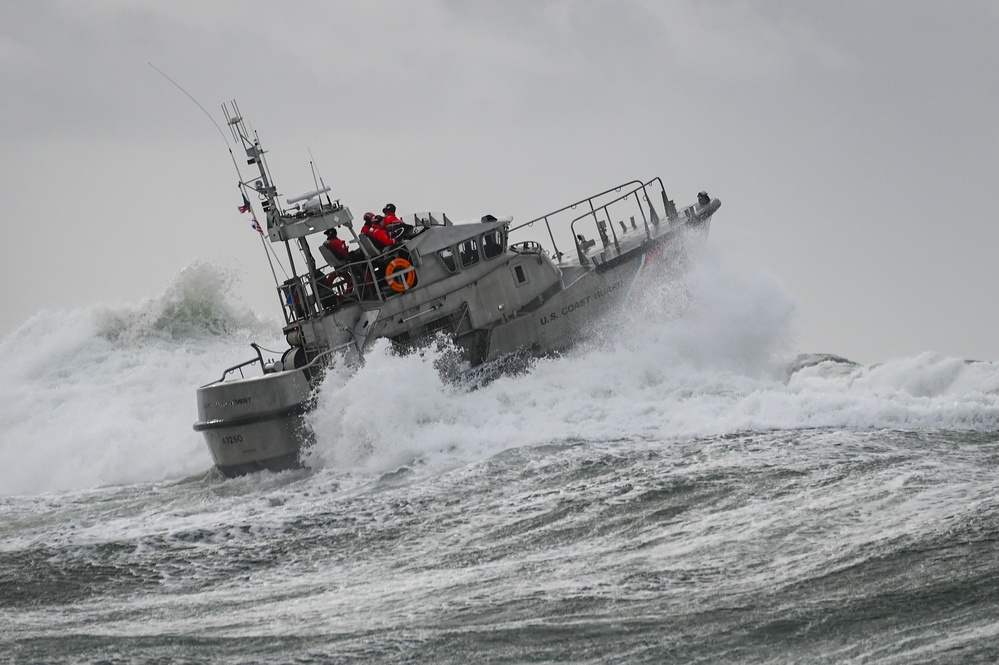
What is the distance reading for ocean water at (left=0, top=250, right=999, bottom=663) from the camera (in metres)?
7.16

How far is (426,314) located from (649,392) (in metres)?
3.05

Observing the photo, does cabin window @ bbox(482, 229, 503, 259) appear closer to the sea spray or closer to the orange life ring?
the orange life ring

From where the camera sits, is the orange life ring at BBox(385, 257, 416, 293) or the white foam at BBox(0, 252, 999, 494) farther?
the orange life ring at BBox(385, 257, 416, 293)

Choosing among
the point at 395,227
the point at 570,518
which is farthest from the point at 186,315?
the point at 570,518

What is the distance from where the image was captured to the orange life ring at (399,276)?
49.9ft

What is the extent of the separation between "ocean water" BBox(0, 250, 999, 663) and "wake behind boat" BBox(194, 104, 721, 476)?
1.47 feet

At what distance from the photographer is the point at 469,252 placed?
15969 millimetres

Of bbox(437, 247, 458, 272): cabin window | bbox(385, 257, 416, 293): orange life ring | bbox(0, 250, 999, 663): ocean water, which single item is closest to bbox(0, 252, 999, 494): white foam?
bbox(0, 250, 999, 663): ocean water

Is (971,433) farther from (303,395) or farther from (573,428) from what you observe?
(303,395)

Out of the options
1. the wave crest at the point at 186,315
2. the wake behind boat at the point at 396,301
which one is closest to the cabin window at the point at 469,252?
the wake behind boat at the point at 396,301

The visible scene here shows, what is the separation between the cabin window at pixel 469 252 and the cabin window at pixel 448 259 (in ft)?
0.42

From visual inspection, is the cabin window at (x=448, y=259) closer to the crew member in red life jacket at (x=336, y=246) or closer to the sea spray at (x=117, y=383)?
the crew member in red life jacket at (x=336, y=246)

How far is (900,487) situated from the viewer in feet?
30.2

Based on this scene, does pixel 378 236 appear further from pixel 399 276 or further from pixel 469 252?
pixel 469 252
